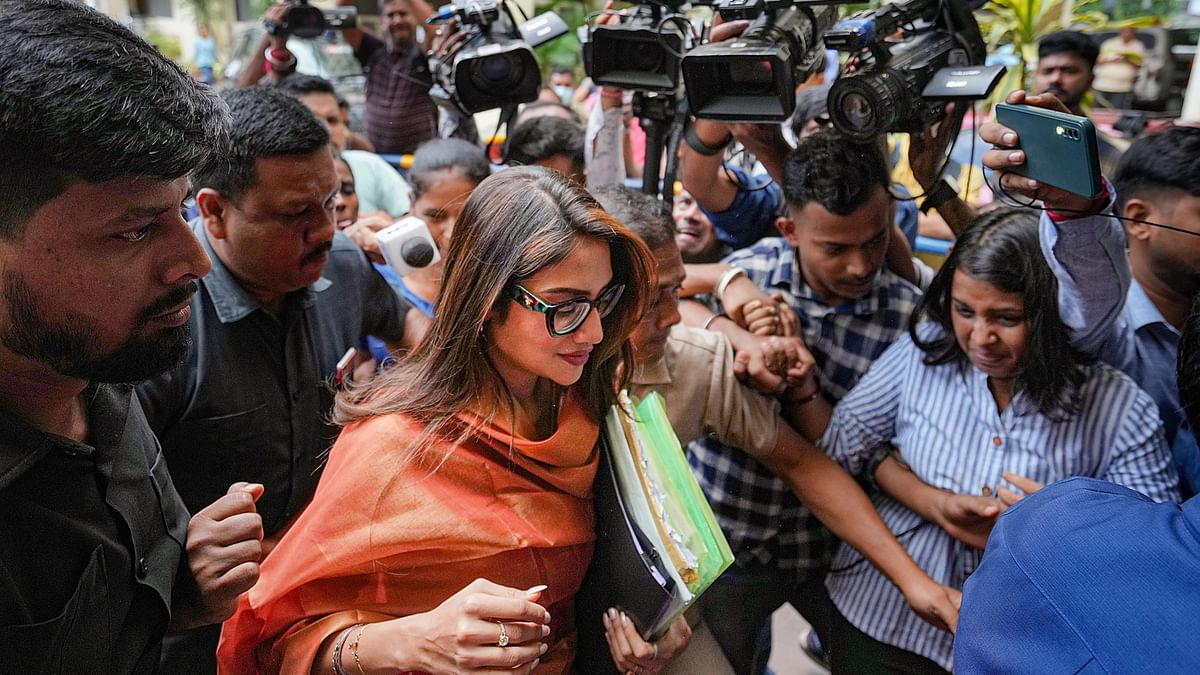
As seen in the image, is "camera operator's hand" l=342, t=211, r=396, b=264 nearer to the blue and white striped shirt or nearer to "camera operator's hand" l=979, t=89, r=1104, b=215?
the blue and white striped shirt

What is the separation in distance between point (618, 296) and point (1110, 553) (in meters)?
0.74

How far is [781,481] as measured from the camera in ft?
6.21

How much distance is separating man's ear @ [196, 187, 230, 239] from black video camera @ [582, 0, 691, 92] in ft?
2.80

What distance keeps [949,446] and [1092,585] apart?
32.1 inches

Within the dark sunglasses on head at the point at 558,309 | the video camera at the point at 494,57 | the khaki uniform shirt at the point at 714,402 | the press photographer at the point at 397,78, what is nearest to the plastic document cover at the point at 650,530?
the dark sunglasses on head at the point at 558,309

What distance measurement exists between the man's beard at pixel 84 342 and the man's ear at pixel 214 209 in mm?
594

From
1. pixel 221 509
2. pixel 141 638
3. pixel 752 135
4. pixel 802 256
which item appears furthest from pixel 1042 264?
pixel 141 638

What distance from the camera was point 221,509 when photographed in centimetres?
120

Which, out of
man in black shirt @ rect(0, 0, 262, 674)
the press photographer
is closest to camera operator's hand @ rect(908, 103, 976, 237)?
man in black shirt @ rect(0, 0, 262, 674)

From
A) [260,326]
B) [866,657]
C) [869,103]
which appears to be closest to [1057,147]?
[869,103]

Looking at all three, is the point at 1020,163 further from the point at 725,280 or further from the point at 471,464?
the point at 471,464

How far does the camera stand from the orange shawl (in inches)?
49.1

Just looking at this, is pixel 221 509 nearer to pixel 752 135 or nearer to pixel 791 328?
pixel 791 328

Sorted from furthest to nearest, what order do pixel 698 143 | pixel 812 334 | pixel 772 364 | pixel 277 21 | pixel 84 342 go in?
1. pixel 277 21
2. pixel 698 143
3. pixel 812 334
4. pixel 772 364
5. pixel 84 342
